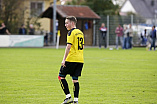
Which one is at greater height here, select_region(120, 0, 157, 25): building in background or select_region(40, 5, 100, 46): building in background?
select_region(120, 0, 157, 25): building in background

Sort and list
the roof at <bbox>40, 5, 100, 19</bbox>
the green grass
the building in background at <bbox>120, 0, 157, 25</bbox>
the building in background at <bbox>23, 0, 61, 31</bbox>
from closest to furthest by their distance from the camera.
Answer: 1. the green grass
2. the roof at <bbox>40, 5, 100, 19</bbox>
3. the building in background at <bbox>23, 0, 61, 31</bbox>
4. the building in background at <bbox>120, 0, 157, 25</bbox>

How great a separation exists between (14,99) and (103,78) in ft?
15.6

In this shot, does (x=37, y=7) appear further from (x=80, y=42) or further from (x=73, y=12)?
(x=80, y=42)

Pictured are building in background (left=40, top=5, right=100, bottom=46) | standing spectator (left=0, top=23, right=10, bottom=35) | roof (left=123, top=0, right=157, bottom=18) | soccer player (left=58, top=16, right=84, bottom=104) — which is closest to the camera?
soccer player (left=58, top=16, right=84, bottom=104)

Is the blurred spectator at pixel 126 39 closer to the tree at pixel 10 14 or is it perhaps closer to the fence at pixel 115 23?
the fence at pixel 115 23

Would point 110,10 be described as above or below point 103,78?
above

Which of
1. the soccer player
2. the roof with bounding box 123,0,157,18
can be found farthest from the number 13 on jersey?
the roof with bounding box 123,0,157,18

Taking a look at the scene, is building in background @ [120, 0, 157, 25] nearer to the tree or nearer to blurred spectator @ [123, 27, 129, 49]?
the tree

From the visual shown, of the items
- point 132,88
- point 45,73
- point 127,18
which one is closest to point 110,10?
point 127,18

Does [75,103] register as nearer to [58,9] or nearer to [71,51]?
[71,51]

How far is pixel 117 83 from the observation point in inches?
493

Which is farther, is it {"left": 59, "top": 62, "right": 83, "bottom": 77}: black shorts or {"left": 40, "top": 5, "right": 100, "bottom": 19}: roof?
{"left": 40, "top": 5, "right": 100, "bottom": 19}: roof

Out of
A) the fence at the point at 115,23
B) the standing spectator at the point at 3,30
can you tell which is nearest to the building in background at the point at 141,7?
the fence at the point at 115,23

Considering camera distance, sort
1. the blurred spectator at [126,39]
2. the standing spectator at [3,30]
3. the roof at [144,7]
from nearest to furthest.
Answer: the standing spectator at [3,30]
the blurred spectator at [126,39]
the roof at [144,7]
